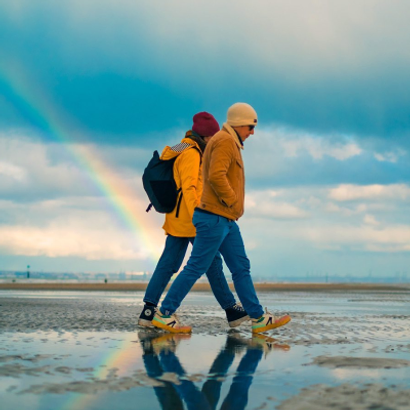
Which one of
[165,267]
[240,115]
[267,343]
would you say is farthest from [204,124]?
[267,343]

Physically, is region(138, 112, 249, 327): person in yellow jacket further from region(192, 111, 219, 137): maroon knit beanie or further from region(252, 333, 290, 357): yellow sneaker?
region(252, 333, 290, 357): yellow sneaker

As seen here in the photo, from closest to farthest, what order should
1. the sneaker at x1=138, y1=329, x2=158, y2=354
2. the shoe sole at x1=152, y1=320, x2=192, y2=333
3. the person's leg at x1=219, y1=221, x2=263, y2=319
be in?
1. the sneaker at x1=138, y1=329, x2=158, y2=354
2. the shoe sole at x1=152, y1=320, x2=192, y2=333
3. the person's leg at x1=219, y1=221, x2=263, y2=319

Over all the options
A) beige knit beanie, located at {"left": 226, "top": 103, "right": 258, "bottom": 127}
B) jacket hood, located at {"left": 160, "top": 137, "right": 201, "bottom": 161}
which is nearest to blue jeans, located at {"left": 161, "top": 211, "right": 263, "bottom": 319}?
jacket hood, located at {"left": 160, "top": 137, "right": 201, "bottom": 161}

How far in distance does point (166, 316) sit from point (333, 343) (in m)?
1.70

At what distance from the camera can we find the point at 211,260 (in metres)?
6.29

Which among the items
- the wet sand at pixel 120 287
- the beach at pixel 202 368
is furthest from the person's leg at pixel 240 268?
the wet sand at pixel 120 287

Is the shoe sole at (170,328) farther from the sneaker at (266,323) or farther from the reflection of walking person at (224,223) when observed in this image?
the sneaker at (266,323)

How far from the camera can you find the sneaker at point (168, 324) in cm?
614

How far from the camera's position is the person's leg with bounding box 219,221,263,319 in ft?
20.7

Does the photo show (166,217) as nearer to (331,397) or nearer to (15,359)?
(15,359)

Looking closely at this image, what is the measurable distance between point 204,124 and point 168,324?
2.24 meters

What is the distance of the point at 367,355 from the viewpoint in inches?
184

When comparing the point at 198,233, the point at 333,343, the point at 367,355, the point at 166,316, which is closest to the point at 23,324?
Result: the point at 166,316

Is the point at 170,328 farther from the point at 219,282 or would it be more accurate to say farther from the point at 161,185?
the point at 161,185
